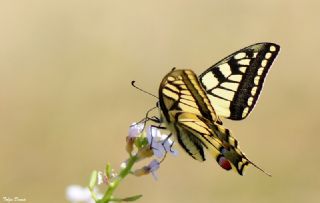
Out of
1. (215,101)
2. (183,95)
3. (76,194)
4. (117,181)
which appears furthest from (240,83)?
(76,194)

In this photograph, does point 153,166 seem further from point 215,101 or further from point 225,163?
point 215,101

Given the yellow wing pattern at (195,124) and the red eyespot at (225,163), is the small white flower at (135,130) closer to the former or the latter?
the yellow wing pattern at (195,124)

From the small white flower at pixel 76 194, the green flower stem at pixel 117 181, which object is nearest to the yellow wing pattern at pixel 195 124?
the green flower stem at pixel 117 181

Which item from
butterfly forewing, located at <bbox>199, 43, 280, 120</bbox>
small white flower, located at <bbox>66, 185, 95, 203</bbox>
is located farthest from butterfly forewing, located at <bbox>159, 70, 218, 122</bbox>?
small white flower, located at <bbox>66, 185, 95, 203</bbox>

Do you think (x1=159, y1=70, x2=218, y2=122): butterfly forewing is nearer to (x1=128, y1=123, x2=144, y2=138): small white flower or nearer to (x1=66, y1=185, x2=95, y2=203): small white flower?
(x1=128, y1=123, x2=144, y2=138): small white flower

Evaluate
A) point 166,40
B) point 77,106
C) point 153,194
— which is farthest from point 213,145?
point 166,40

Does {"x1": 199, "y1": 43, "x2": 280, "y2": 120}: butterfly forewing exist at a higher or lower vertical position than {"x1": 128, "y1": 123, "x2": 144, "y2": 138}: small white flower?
higher

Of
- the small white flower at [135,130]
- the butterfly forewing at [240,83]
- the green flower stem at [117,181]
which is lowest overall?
the green flower stem at [117,181]

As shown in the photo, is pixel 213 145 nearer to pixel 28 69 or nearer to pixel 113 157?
pixel 113 157
